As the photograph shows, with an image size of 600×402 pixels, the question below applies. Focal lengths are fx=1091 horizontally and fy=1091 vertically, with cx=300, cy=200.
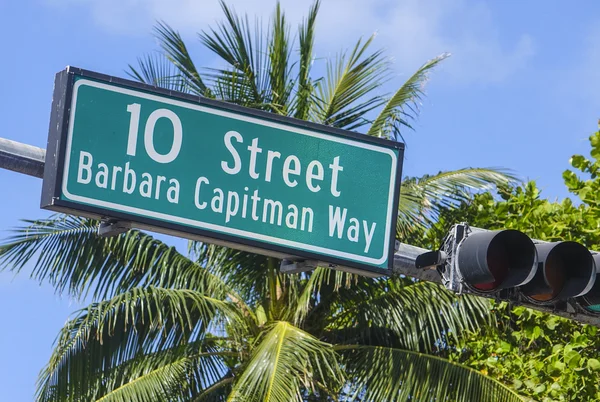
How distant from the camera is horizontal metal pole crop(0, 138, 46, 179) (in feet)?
12.7

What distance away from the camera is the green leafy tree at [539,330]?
33.1 ft

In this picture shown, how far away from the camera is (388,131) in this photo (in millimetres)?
11914

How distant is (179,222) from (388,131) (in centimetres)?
813

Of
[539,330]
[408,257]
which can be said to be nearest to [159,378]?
[539,330]

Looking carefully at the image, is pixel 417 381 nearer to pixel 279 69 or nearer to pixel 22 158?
pixel 279 69

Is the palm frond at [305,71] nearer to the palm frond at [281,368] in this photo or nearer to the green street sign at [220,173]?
the palm frond at [281,368]

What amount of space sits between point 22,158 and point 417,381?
7568 mm

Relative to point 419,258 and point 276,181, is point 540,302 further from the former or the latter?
point 276,181

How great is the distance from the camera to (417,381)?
10867 mm

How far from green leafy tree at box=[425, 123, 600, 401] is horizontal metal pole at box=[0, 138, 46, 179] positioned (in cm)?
681

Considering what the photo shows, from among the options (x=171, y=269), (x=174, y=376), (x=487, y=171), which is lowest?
(x=174, y=376)

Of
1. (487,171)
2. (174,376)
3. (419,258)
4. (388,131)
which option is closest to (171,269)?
(174,376)

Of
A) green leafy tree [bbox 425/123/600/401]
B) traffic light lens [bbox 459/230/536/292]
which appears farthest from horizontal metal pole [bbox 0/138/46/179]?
green leafy tree [bbox 425/123/600/401]

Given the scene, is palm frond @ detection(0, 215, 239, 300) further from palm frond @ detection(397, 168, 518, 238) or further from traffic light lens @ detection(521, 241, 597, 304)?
traffic light lens @ detection(521, 241, 597, 304)
